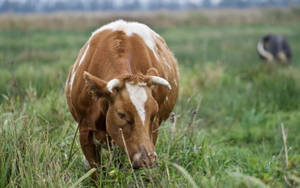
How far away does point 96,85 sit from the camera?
10.6ft

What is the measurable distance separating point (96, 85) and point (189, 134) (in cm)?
188

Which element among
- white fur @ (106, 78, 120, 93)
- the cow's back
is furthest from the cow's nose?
the cow's back

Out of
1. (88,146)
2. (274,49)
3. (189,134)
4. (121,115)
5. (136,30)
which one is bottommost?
(274,49)

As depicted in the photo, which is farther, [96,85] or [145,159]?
[96,85]

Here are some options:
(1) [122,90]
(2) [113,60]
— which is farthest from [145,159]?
(2) [113,60]

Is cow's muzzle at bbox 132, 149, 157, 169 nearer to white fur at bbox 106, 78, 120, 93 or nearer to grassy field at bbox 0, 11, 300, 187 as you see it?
grassy field at bbox 0, 11, 300, 187

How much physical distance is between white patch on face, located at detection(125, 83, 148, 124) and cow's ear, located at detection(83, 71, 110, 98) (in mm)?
203

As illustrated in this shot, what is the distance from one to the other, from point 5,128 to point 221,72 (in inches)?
242

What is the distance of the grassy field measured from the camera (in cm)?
312

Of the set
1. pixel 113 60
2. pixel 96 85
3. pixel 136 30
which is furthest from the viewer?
pixel 136 30

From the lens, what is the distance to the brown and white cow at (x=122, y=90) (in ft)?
10.3

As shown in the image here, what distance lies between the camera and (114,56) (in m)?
3.67

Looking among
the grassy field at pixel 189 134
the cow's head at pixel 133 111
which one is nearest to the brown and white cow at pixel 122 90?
the cow's head at pixel 133 111

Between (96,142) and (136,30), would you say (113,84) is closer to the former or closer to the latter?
(96,142)
